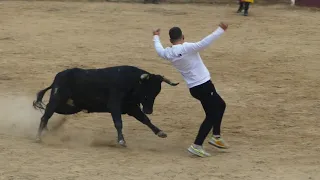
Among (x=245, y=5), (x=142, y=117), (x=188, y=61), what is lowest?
(x=245, y=5)

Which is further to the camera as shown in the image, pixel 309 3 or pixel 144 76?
pixel 309 3

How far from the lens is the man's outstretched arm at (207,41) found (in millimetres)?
7449

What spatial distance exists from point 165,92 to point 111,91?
138 inches

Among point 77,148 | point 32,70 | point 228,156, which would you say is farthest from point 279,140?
point 32,70

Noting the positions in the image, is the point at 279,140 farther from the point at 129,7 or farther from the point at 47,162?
the point at 129,7

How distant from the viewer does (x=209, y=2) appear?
846 inches

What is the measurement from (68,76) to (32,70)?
4.77 metres

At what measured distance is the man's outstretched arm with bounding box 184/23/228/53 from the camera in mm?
7449

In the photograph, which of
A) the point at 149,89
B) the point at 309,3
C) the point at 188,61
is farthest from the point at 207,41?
the point at 309,3

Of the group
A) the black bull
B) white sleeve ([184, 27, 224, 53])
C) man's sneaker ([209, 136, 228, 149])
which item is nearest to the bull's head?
the black bull

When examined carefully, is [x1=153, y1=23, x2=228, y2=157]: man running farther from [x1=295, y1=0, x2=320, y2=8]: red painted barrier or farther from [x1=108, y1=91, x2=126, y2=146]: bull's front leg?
[x1=295, y1=0, x2=320, y2=8]: red painted barrier

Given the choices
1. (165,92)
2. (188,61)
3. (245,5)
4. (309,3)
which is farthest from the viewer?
(309,3)

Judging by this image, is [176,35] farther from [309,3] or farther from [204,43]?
[309,3]

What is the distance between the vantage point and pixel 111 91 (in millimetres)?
8109
